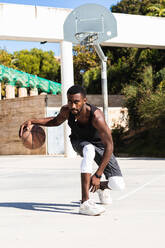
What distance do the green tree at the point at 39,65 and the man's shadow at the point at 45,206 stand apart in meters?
45.1

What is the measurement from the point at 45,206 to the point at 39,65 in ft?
161

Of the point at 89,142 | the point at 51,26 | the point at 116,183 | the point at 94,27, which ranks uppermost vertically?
the point at 51,26

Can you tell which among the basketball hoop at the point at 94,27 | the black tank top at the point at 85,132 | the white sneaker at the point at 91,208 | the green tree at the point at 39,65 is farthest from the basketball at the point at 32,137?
the green tree at the point at 39,65

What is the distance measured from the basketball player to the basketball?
7 centimetres

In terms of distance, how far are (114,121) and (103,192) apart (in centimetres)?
1853

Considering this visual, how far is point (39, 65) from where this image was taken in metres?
54.1

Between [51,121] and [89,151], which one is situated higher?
[51,121]

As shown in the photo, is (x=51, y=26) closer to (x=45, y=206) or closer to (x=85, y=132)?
(x=45, y=206)

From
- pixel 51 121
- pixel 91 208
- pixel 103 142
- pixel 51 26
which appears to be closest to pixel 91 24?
pixel 51 26

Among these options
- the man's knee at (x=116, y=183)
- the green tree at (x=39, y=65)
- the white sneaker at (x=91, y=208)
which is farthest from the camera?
the green tree at (x=39, y=65)

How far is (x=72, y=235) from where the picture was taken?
13.4 ft

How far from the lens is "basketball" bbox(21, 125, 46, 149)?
5.47 meters

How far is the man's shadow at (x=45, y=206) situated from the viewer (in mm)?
5595

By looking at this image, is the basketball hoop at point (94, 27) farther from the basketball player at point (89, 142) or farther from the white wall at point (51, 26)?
the basketball player at point (89, 142)
